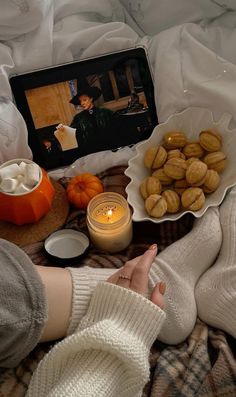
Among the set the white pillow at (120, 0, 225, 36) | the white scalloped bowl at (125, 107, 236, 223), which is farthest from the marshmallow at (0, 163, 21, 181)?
the white pillow at (120, 0, 225, 36)

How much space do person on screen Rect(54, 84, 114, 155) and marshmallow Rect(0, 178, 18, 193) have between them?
181 millimetres

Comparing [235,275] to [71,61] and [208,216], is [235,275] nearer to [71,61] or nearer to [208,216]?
[208,216]

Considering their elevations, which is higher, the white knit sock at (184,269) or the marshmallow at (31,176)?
the marshmallow at (31,176)

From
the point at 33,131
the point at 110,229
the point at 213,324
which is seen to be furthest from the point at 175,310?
the point at 33,131

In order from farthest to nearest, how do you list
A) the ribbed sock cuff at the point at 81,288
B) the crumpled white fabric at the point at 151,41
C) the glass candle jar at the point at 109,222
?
the crumpled white fabric at the point at 151,41
the glass candle jar at the point at 109,222
the ribbed sock cuff at the point at 81,288

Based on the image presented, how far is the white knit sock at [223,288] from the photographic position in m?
0.85

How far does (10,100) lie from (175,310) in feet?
1.68

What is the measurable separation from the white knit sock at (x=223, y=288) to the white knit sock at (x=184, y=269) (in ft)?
0.05

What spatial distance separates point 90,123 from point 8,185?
241 mm

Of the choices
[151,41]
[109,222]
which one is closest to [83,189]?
[109,222]

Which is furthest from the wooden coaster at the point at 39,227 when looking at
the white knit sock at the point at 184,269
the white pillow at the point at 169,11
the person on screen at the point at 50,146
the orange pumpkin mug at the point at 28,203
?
the white pillow at the point at 169,11

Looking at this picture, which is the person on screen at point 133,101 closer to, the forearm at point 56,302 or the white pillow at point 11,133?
the white pillow at point 11,133

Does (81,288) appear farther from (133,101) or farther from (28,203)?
(133,101)

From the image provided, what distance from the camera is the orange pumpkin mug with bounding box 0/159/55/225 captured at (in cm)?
96
